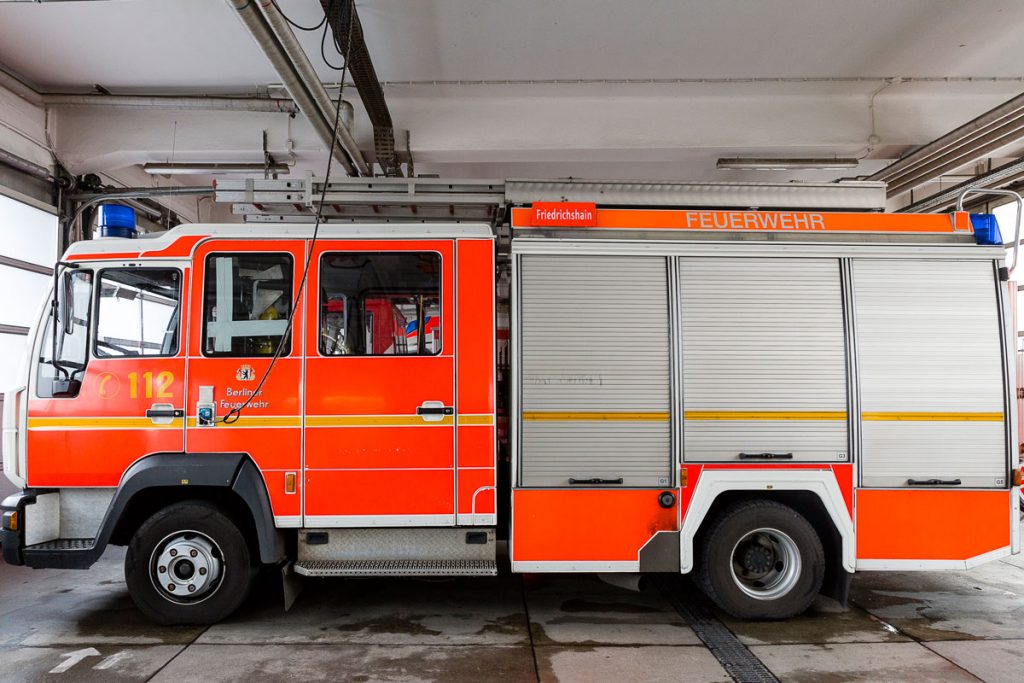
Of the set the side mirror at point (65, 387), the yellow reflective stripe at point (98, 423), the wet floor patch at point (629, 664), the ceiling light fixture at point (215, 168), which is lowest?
the wet floor patch at point (629, 664)

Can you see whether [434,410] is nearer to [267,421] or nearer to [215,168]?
[267,421]

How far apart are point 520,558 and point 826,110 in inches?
262

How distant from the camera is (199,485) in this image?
4.43 m

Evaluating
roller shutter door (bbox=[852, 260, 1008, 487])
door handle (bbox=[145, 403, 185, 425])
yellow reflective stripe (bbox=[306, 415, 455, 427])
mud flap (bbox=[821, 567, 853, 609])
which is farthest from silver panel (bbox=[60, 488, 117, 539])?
roller shutter door (bbox=[852, 260, 1008, 487])

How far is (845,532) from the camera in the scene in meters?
4.52

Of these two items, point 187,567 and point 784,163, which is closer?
point 187,567

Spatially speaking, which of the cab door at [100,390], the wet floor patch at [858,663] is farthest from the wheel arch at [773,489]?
the cab door at [100,390]

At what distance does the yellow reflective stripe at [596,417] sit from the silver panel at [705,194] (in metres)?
1.61

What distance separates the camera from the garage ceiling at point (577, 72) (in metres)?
6.03

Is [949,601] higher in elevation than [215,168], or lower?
lower

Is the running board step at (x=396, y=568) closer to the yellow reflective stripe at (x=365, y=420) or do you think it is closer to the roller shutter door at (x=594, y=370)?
the roller shutter door at (x=594, y=370)

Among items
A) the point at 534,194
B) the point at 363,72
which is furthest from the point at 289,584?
the point at 363,72

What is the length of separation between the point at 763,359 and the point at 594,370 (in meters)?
1.25

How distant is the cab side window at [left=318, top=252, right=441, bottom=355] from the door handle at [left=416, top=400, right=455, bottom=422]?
365 mm
